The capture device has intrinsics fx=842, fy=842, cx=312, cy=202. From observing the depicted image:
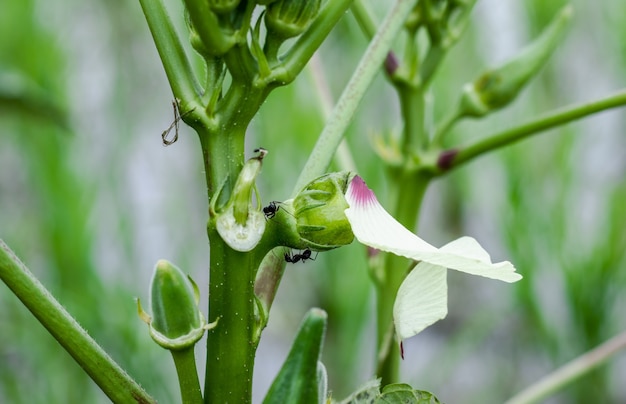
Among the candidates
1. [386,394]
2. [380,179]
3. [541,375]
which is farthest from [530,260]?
[386,394]

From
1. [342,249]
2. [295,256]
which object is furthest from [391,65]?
[342,249]

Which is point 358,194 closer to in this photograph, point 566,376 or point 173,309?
point 173,309

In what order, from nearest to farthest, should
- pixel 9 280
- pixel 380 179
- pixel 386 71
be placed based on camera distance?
pixel 9 280
pixel 386 71
pixel 380 179

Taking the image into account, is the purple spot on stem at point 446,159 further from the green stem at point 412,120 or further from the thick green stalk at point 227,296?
the thick green stalk at point 227,296

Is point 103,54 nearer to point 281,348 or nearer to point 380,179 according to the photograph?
point 281,348

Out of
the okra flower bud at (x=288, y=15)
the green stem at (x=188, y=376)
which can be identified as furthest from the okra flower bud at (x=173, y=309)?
the okra flower bud at (x=288, y=15)
